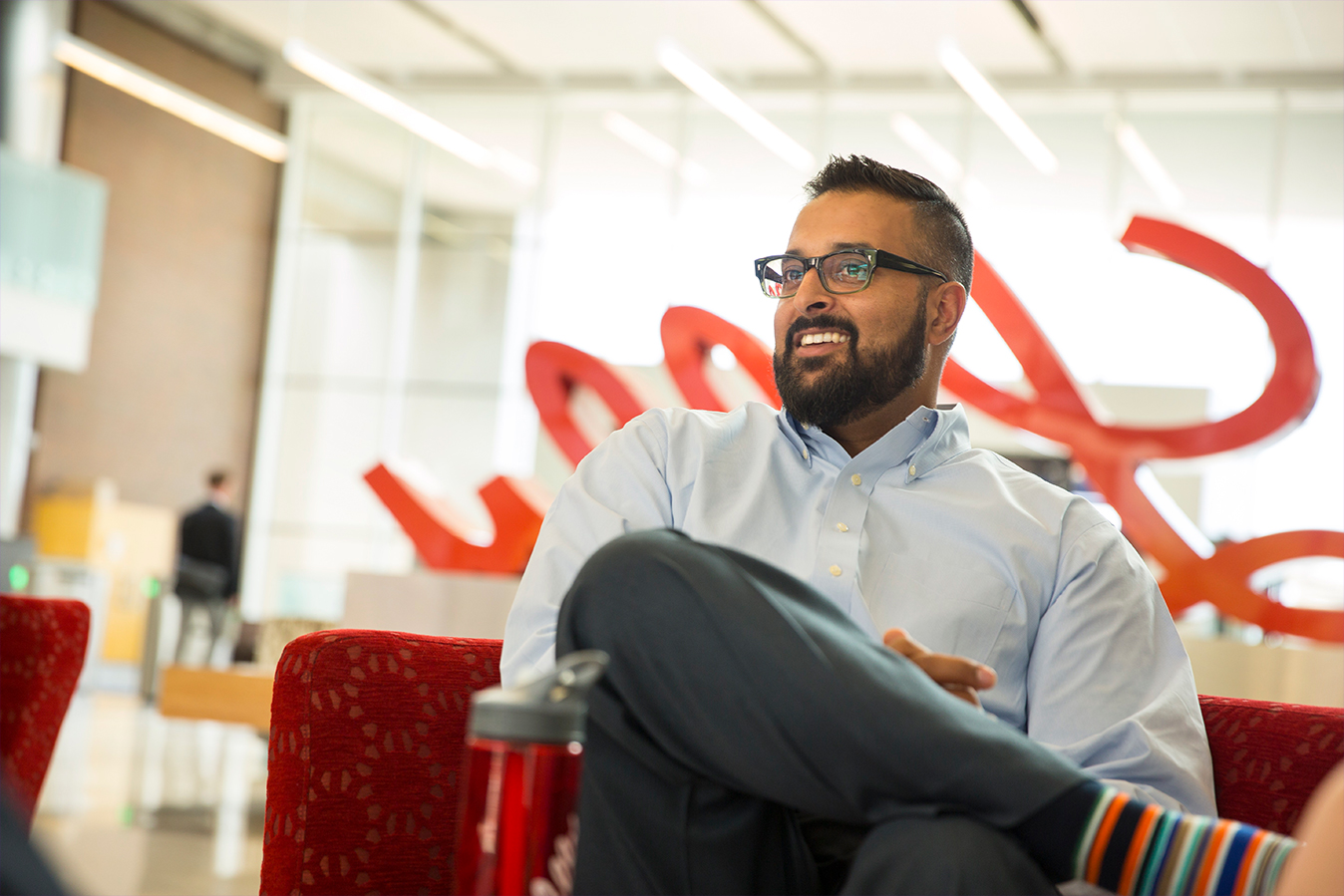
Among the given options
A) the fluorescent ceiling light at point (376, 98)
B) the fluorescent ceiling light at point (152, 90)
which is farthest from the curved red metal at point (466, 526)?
the fluorescent ceiling light at point (152, 90)

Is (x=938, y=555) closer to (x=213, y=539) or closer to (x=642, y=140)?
(x=213, y=539)

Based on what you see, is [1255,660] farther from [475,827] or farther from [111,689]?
[111,689]

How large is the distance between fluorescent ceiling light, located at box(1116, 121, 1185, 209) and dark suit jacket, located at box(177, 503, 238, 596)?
303 inches

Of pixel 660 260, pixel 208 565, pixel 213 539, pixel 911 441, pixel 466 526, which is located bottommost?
pixel 208 565

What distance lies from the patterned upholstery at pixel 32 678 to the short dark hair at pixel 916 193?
1387 millimetres

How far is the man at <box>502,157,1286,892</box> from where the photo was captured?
116 centimetres

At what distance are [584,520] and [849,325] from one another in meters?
0.57

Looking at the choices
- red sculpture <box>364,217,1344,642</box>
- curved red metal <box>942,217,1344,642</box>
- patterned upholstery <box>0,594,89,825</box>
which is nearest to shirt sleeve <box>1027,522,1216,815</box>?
patterned upholstery <box>0,594,89,825</box>

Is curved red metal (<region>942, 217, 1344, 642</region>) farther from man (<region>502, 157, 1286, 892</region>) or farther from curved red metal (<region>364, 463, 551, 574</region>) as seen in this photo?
man (<region>502, 157, 1286, 892</region>)

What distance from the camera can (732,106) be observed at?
9461 mm

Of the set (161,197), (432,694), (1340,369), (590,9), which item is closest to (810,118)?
(590,9)

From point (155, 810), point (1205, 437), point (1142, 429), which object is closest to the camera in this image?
point (155, 810)

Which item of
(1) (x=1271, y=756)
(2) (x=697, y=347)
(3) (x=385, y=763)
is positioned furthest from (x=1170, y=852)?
(2) (x=697, y=347)

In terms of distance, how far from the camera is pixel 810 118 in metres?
11.4
